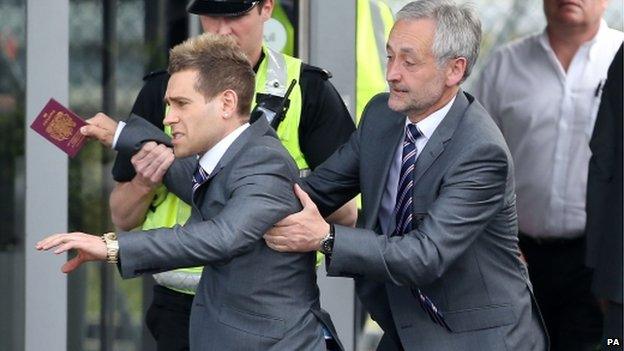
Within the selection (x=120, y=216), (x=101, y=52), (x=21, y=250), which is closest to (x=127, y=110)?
(x=101, y=52)

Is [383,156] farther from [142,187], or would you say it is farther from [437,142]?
[142,187]

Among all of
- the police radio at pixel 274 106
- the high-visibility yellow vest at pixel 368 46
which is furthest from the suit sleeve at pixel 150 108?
the high-visibility yellow vest at pixel 368 46

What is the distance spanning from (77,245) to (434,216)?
856 mm

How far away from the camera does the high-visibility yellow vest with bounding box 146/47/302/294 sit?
14.3 ft

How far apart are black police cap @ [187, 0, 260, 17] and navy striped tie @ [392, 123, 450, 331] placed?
75 cm

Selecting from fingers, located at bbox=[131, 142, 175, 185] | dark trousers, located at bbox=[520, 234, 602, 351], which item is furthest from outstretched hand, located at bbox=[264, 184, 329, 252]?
dark trousers, located at bbox=[520, 234, 602, 351]

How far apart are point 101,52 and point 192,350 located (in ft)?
6.88

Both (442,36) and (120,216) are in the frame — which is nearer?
(442,36)

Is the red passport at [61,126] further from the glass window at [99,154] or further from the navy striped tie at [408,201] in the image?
the glass window at [99,154]

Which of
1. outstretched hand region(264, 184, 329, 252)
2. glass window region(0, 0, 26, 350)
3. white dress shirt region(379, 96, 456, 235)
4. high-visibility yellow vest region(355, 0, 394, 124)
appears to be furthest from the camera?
high-visibility yellow vest region(355, 0, 394, 124)

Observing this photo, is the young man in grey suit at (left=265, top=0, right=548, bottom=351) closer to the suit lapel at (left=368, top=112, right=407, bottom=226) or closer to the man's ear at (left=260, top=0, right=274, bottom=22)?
the suit lapel at (left=368, top=112, right=407, bottom=226)

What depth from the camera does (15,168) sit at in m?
5.58

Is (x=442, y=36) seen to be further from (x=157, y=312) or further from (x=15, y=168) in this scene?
(x=15, y=168)

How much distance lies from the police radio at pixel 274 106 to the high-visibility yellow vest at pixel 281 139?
0.02m
